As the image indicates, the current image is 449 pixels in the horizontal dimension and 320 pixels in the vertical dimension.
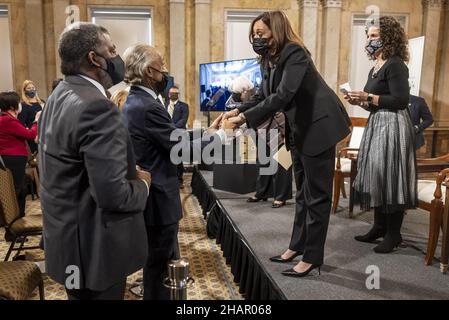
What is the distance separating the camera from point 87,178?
1337mm

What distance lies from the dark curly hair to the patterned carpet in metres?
1.95

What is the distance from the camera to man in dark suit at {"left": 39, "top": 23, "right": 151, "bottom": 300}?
1255mm

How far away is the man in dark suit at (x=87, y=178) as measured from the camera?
1255 mm

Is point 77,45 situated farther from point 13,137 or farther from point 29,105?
point 29,105

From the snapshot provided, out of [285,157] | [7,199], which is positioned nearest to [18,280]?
[7,199]

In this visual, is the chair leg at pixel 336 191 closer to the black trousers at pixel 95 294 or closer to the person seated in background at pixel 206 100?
the black trousers at pixel 95 294

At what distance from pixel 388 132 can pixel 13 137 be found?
337 centimetres

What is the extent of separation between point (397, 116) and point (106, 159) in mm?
2109

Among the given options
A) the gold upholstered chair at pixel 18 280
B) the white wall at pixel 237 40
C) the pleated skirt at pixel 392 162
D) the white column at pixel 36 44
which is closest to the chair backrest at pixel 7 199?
the gold upholstered chair at pixel 18 280

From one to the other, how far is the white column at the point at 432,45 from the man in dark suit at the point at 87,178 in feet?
26.5

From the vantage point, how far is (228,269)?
3312 millimetres

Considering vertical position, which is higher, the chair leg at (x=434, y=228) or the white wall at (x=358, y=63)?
the white wall at (x=358, y=63)

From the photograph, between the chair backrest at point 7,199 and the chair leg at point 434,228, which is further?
the chair backrest at point 7,199

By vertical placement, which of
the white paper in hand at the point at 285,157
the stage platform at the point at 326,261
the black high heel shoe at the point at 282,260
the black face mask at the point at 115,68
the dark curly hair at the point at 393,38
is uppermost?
the dark curly hair at the point at 393,38
